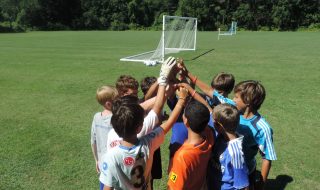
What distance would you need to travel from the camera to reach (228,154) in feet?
9.41

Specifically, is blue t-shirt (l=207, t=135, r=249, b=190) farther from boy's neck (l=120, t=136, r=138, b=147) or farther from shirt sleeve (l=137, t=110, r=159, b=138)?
boy's neck (l=120, t=136, r=138, b=147)

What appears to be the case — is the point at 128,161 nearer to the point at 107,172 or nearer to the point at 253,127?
the point at 107,172

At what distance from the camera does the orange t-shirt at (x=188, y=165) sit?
2.71m

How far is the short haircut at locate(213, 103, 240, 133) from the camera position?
2.88 meters

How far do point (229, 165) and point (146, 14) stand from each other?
80541 mm

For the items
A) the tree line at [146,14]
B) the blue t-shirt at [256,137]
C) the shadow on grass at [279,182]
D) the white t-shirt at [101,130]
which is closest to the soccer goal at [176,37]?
the shadow on grass at [279,182]

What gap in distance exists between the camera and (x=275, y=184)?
477 cm

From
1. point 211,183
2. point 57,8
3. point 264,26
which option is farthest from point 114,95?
point 57,8

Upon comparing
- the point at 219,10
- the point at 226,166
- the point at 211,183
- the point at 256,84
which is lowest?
the point at 211,183

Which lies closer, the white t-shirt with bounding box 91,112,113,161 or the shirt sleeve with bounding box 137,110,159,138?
the shirt sleeve with bounding box 137,110,159,138

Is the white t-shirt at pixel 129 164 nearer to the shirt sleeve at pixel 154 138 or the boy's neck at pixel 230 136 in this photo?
the shirt sleeve at pixel 154 138

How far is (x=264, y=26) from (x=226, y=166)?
72.2 meters

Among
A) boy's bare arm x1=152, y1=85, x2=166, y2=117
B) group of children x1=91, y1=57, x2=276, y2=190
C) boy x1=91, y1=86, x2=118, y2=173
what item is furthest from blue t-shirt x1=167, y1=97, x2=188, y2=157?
boy x1=91, y1=86, x2=118, y2=173

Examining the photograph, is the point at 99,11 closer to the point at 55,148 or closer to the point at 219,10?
the point at 219,10
